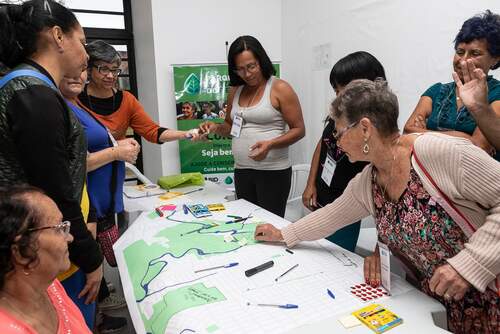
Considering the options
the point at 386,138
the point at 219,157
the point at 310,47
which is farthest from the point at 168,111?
the point at 386,138

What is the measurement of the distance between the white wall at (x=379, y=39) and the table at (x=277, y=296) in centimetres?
143

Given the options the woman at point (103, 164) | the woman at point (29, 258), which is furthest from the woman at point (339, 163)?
the woman at point (29, 258)

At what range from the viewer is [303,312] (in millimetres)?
1059

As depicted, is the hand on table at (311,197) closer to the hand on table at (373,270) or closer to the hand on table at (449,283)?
the hand on table at (373,270)

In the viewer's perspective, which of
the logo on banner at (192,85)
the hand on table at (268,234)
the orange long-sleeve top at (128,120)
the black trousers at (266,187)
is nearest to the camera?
the hand on table at (268,234)

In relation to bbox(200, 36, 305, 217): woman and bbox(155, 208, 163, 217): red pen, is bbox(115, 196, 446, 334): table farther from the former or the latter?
bbox(200, 36, 305, 217): woman

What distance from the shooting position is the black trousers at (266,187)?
244 cm

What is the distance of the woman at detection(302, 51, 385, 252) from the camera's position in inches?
72.4

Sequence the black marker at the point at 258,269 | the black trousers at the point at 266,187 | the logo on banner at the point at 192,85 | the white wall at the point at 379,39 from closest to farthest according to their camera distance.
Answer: the black marker at the point at 258,269 < the white wall at the point at 379,39 < the black trousers at the point at 266,187 < the logo on banner at the point at 192,85

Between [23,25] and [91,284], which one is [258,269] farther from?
[23,25]

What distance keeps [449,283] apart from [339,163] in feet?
3.21

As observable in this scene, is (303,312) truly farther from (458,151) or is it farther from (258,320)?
(458,151)

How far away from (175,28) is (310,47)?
133 cm

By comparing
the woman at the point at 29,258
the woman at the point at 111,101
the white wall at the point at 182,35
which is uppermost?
the white wall at the point at 182,35
